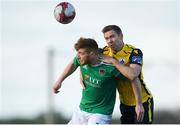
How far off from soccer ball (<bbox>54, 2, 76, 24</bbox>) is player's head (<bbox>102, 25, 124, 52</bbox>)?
76 cm

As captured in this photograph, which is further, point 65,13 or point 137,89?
point 65,13

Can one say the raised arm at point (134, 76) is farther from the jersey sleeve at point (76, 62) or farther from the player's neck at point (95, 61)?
the jersey sleeve at point (76, 62)

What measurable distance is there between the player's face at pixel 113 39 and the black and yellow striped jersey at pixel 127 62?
138 mm

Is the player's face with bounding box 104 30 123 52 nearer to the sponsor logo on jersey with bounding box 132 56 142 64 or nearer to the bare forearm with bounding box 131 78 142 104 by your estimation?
the sponsor logo on jersey with bounding box 132 56 142 64

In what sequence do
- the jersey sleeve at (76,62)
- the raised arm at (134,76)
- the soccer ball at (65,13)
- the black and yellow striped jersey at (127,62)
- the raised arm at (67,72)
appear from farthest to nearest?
the soccer ball at (65,13)
the raised arm at (67,72)
the jersey sleeve at (76,62)
the black and yellow striped jersey at (127,62)
the raised arm at (134,76)

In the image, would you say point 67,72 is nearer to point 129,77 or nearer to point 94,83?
point 94,83

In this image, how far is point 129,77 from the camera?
11.8 meters

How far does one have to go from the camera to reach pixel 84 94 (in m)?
12.3

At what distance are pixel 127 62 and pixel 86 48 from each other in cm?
69

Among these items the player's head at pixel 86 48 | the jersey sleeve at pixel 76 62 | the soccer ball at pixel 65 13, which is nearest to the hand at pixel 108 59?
the player's head at pixel 86 48

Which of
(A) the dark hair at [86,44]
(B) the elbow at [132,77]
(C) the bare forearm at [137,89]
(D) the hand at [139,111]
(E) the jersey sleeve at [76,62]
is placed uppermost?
(A) the dark hair at [86,44]

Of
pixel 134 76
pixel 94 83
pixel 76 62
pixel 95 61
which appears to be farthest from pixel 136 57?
pixel 76 62

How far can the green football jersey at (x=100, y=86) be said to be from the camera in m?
12.0

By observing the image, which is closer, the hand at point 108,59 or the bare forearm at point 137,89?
the hand at point 108,59
